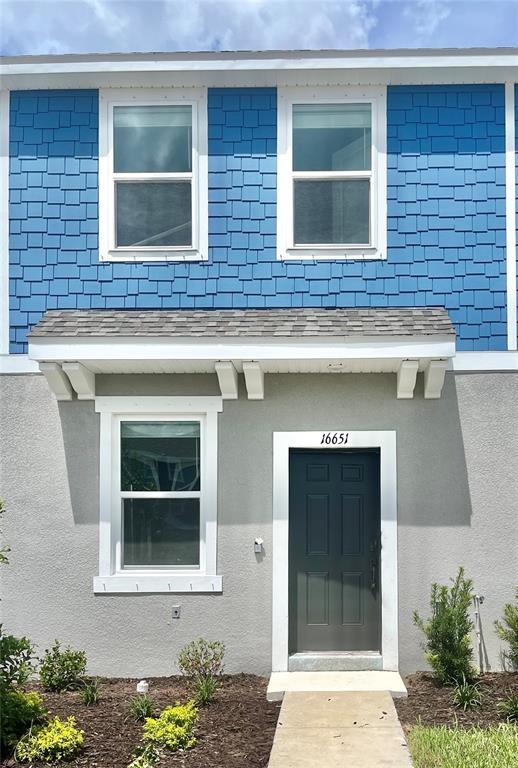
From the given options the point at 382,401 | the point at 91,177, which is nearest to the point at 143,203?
the point at 91,177

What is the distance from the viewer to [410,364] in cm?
773

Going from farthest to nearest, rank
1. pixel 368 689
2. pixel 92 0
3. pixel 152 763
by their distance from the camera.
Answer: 1. pixel 92 0
2. pixel 368 689
3. pixel 152 763

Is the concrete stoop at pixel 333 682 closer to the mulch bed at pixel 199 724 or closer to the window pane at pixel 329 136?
the mulch bed at pixel 199 724

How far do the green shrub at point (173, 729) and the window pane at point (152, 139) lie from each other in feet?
16.7

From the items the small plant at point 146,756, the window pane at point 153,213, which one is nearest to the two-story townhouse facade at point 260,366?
the window pane at point 153,213

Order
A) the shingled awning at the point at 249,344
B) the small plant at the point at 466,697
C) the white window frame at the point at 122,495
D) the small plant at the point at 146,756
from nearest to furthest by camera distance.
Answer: the small plant at the point at 146,756, the small plant at the point at 466,697, the shingled awning at the point at 249,344, the white window frame at the point at 122,495

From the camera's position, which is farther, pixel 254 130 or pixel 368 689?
pixel 254 130

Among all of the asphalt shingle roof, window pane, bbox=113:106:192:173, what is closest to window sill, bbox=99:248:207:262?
the asphalt shingle roof

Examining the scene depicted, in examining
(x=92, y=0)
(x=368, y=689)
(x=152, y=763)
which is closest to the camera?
(x=152, y=763)

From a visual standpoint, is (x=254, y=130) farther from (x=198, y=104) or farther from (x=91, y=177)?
(x=91, y=177)

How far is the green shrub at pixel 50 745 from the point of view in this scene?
5.91m

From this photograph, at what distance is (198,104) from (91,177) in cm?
130

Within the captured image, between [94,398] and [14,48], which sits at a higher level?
[14,48]

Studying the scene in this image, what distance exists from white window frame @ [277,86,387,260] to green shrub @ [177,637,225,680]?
380 centimetres
